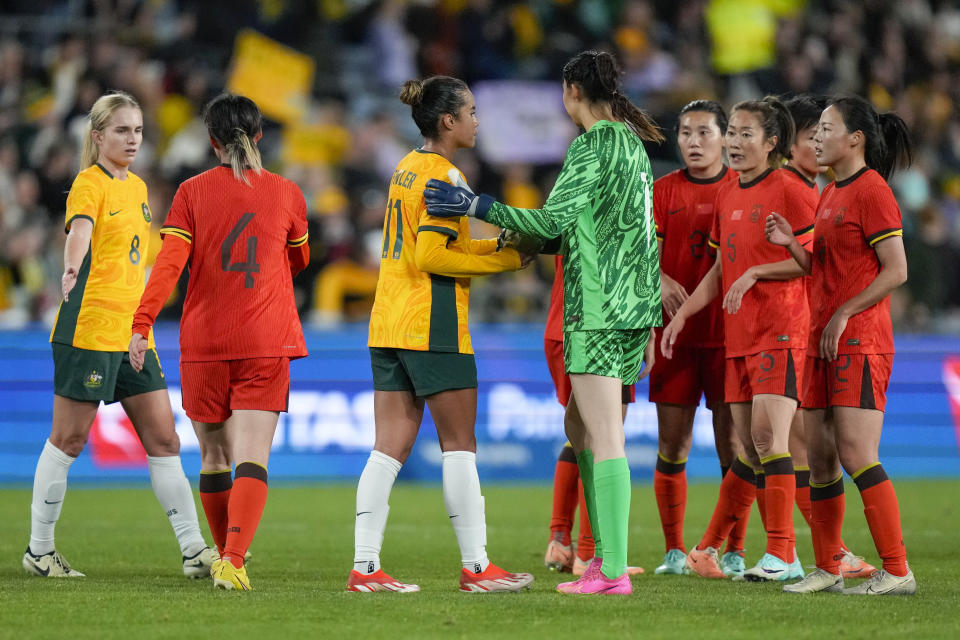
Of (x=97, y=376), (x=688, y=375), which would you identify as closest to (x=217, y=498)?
(x=97, y=376)

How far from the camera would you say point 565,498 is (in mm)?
7410

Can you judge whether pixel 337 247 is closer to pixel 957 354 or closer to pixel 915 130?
pixel 957 354

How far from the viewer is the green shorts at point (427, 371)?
570 cm

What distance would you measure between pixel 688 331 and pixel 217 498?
2756 millimetres

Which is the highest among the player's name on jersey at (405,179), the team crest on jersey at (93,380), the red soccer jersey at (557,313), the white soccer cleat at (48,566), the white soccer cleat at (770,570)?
the player's name on jersey at (405,179)

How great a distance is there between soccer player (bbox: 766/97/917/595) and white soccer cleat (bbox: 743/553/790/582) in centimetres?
37

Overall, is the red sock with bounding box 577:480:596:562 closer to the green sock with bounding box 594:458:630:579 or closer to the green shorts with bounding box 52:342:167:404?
the green sock with bounding box 594:458:630:579

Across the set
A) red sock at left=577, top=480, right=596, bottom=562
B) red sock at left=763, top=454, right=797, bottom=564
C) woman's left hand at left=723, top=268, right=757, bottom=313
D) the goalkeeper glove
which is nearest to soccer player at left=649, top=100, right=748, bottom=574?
red sock at left=577, top=480, right=596, bottom=562

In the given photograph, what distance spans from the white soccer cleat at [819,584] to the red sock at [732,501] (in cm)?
83

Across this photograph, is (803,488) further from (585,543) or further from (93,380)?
(93,380)

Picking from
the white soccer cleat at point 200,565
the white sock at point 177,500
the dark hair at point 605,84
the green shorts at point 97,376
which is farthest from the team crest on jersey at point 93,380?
the dark hair at point 605,84

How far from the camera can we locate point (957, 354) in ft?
43.0

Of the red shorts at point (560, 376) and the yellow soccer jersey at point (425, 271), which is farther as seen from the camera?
the red shorts at point (560, 376)

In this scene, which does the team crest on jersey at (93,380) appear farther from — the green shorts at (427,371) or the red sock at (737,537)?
the red sock at (737,537)
